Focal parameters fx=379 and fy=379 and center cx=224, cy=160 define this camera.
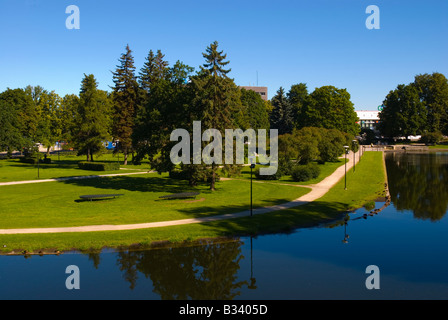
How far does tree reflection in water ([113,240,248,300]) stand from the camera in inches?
583

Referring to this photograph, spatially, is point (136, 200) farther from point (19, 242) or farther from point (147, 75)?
point (147, 75)

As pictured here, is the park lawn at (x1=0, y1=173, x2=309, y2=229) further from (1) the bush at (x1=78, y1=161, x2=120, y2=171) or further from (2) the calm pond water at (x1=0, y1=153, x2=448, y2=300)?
(1) the bush at (x1=78, y1=161, x2=120, y2=171)

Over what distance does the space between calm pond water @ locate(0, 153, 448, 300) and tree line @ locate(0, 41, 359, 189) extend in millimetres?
14473

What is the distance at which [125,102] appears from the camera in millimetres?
63250

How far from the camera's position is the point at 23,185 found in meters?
40.5

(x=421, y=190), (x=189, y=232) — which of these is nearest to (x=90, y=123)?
(x=189, y=232)

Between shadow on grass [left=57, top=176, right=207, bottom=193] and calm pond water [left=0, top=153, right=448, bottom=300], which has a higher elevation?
shadow on grass [left=57, top=176, right=207, bottom=193]

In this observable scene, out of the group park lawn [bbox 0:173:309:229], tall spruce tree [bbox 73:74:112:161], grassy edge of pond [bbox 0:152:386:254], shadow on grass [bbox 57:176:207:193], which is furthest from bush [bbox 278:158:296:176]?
tall spruce tree [bbox 73:74:112:161]

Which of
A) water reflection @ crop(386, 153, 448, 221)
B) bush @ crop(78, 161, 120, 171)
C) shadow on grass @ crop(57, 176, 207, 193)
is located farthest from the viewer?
bush @ crop(78, 161, 120, 171)

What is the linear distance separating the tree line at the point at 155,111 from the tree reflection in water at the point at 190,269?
13.7m

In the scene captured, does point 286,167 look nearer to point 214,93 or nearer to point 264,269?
point 214,93

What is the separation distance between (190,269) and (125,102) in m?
50.7

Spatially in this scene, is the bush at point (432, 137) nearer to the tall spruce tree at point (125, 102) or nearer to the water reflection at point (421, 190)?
the water reflection at point (421, 190)
